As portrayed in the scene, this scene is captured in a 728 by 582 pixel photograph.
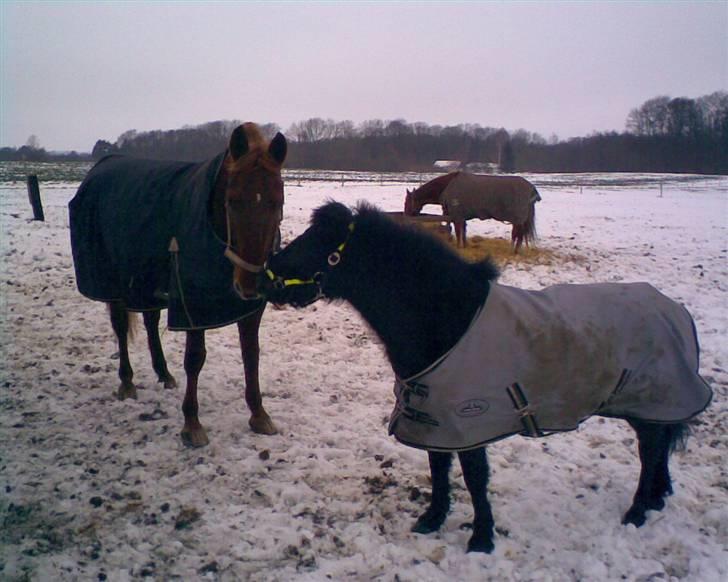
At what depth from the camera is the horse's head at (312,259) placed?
281 centimetres

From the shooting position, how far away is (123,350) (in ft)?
16.0

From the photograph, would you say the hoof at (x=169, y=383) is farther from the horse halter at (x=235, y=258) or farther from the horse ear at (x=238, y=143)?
the horse ear at (x=238, y=143)

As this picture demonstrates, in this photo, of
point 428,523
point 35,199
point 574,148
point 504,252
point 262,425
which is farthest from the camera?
point 574,148

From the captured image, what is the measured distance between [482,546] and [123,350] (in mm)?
3625

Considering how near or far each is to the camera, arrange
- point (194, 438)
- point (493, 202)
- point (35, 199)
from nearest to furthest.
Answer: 1. point (194, 438)
2. point (35, 199)
3. point (493, 202)

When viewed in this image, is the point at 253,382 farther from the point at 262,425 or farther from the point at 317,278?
the point at 317,278

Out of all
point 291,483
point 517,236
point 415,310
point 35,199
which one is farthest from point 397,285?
point 35,199

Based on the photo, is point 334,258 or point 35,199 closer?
point 334,258

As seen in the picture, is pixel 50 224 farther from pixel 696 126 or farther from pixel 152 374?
pixel 696 126

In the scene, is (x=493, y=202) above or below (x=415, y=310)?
above

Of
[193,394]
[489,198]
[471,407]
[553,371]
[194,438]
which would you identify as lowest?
[194,438]

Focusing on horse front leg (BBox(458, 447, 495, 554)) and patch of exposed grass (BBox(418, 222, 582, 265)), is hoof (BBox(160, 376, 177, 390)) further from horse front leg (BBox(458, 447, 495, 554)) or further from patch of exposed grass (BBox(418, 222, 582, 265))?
patch of exposed grass (BBox(418, 222, 582, 265))

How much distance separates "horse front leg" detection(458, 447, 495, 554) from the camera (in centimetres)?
288

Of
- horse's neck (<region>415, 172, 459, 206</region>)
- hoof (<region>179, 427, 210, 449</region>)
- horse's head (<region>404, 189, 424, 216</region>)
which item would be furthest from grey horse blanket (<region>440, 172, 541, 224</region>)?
hoof (<region>179, 427, 210, 449</region>)
